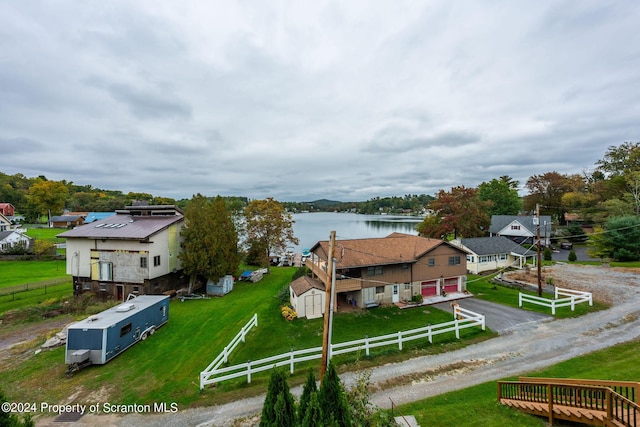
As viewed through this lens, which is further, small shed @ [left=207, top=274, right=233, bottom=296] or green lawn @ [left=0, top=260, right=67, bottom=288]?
green lawn @ [left=0, top=260, right=67, bottom=288]

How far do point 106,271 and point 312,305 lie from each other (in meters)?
18.7

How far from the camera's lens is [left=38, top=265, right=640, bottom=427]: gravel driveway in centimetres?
959

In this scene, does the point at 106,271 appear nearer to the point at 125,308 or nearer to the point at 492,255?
the point at 125,308

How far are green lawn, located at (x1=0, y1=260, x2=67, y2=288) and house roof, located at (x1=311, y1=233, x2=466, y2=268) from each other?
104 feet

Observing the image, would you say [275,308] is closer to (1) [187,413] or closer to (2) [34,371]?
(1) [187,413]

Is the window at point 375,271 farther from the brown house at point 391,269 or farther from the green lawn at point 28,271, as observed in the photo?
the green lawn at point 28,271

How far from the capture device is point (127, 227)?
25.4 metres

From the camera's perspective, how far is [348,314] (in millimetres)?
19734

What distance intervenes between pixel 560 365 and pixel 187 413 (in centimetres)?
1510

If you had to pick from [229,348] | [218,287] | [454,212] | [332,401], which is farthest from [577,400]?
[454,212]

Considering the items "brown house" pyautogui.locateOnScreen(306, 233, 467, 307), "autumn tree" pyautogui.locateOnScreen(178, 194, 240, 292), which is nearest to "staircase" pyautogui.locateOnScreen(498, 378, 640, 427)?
"brown house" pyautogui.locateOnScreen(306, 233, 467, 307)

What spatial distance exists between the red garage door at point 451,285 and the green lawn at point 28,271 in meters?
41.9

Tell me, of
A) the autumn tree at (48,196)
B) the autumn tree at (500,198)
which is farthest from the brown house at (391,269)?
the autumn tree at (48,196)

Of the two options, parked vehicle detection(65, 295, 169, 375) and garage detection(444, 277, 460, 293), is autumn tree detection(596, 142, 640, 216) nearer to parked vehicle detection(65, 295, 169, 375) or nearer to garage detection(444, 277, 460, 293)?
garage detection(444, 277, 460, 293)
